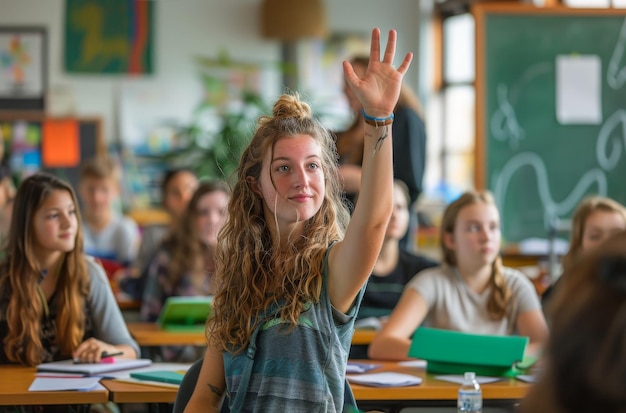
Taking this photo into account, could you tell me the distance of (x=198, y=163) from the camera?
24.8 feet

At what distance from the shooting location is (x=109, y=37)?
8.42 m

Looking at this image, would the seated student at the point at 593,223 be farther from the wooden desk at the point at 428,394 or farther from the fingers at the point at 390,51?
the fingers at the point at 390,51

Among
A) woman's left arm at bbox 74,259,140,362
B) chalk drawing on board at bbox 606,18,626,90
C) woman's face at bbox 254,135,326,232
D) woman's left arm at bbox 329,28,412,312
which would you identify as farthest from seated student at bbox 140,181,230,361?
woman's left arm at bbox 329,28,412,312

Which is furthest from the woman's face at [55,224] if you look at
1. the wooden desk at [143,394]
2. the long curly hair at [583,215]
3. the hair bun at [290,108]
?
the long curly hair at [583,215]

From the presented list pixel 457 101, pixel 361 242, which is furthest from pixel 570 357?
pixel 457 101

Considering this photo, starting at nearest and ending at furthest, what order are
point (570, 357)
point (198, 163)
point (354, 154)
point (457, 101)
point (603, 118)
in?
point (570, 357) < point (354, 154) < point (603, 118) < point (198, 163) < point (457, 101)

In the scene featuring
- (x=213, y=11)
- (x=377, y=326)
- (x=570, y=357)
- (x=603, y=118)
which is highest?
(x=213, y=11)

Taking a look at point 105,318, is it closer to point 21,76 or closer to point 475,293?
point 475,293

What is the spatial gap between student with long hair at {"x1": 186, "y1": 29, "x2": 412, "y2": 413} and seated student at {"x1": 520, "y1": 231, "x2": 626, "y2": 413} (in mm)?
1052

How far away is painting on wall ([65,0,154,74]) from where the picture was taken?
27.5ft

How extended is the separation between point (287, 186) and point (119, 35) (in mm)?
6712

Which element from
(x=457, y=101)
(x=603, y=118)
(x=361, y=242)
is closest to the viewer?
(x=361, y=242)

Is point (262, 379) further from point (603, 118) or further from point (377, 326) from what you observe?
point (603, 118)

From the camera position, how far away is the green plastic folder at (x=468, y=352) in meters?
2.76
